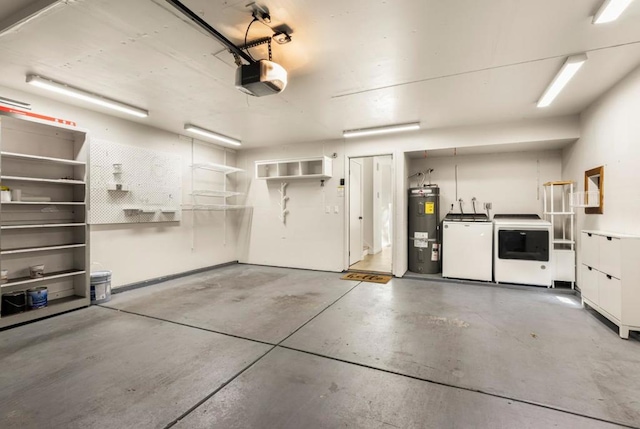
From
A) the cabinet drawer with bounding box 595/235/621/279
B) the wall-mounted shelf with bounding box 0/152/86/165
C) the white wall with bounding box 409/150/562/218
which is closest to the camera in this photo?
the cabinet drawer with bounding box 595/235/621/279

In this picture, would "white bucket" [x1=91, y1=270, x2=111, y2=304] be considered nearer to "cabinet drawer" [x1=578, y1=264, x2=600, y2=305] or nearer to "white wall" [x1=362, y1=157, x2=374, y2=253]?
"white wall" [x1=362, y1=157, x2=374, y2=253]

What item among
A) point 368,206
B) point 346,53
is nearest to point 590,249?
point 346,53

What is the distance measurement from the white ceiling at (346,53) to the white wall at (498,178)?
1207 mm

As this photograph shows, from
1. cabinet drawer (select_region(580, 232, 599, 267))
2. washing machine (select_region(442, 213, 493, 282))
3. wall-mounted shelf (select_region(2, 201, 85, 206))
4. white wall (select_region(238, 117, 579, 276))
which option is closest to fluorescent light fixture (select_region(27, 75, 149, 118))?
wall-mounted shelf (select_region(2, 201, 85, 206))

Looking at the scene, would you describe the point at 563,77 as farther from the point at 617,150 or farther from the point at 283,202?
the point at 283,202

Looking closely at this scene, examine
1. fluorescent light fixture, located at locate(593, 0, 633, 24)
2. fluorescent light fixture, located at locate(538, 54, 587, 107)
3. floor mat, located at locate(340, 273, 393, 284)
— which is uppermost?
fluorescent light fixture, located at locate(538, 54, 587, 107)

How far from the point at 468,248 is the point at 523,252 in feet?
2.67

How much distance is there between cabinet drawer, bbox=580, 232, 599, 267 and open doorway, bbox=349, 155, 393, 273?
2.90m

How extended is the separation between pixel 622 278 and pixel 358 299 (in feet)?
9.39

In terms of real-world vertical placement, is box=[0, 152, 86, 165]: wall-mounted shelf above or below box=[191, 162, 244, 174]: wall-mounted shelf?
below

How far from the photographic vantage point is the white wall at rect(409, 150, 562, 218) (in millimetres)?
5250

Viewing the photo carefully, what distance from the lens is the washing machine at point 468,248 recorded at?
498 centimetres

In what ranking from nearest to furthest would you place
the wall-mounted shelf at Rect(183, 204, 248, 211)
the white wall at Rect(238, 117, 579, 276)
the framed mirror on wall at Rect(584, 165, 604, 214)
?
1. the framed mirror on wall at Rect(584, 165, 604, 214)
2. the white wall at Rect(238, 117, 579, 276)
3. the wall-mounted shelf at Rect(183, 204, 248, 211)

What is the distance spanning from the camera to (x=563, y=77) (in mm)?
3111
